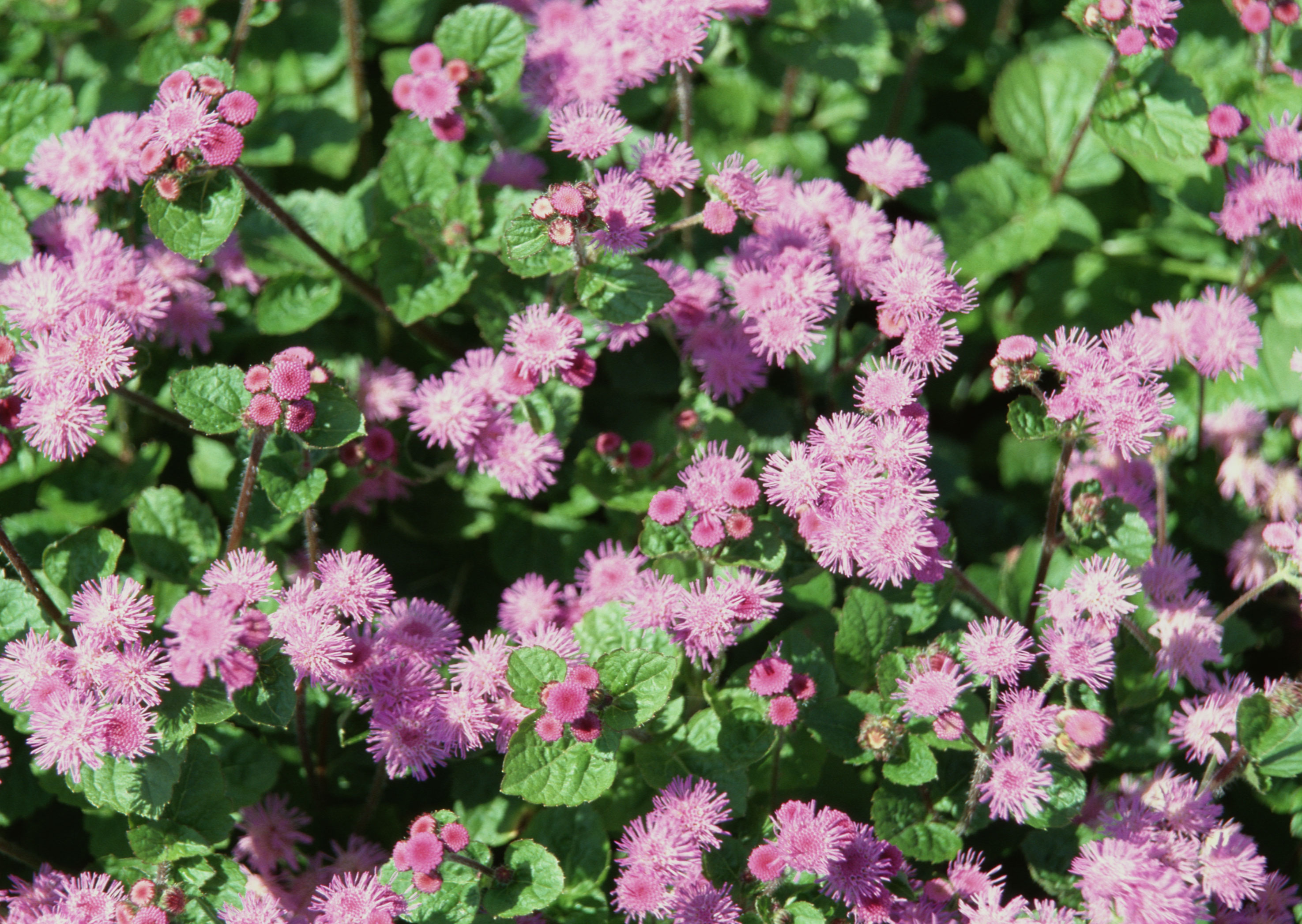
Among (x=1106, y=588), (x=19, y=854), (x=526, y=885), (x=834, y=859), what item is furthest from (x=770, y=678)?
(x=19, y=854)

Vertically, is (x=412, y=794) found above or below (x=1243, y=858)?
below

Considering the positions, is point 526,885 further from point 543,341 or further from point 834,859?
point 543,341

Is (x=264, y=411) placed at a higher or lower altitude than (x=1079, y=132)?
lower

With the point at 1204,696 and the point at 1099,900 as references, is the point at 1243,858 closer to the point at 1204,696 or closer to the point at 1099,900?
the point at 1099,900

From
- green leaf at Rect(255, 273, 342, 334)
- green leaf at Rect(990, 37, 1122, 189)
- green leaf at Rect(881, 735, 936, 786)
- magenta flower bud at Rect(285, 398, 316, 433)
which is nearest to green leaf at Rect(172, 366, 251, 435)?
magenta flower bud at Rect(285, 398, 316, 433)

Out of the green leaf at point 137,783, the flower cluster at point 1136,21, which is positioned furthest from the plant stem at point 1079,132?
the green leaf at point 137,783

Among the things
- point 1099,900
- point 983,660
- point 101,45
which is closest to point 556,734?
point 983,660
